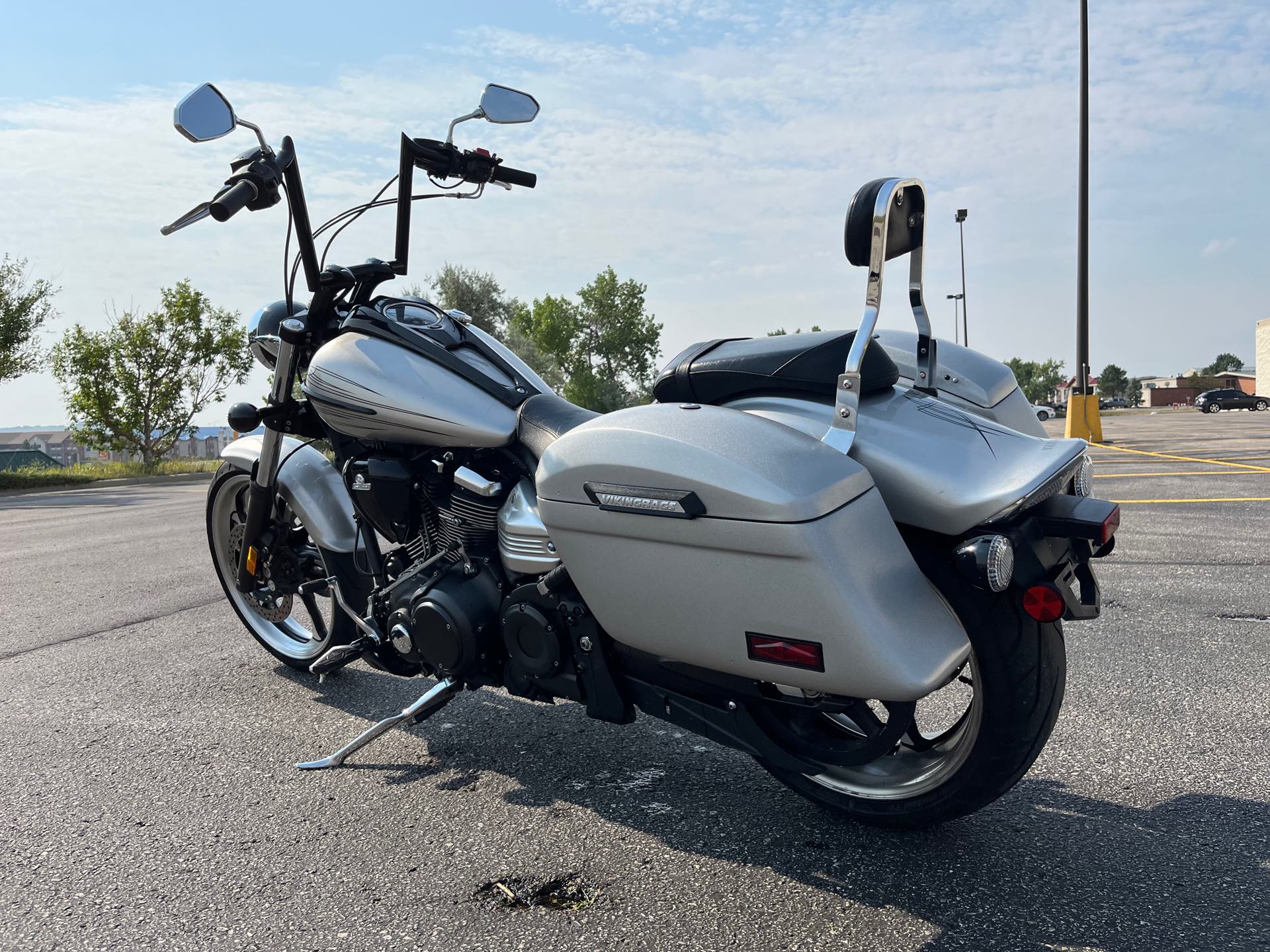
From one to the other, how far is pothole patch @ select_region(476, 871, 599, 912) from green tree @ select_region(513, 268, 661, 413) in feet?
207

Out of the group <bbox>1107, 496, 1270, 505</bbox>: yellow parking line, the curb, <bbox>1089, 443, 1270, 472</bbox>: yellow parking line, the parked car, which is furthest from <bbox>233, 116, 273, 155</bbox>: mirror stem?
the parked car

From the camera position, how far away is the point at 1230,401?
165 ft

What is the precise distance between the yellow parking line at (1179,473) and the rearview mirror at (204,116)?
9160 millimetres

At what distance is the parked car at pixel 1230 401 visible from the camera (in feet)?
165

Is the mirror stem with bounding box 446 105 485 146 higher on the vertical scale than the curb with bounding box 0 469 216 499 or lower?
higher

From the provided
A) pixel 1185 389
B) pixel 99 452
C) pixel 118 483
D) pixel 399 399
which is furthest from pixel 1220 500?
pixel 1185 389

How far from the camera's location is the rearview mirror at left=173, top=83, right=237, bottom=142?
285 cm

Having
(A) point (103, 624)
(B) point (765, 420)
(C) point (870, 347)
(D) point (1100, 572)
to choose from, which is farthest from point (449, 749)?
(D) point (1100, 572)

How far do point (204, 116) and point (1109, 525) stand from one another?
2.71 m

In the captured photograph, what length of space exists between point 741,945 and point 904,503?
93cm

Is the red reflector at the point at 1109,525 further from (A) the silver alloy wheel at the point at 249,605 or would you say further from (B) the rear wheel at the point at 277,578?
(A) the silver alloy wheel at the point at 249,605

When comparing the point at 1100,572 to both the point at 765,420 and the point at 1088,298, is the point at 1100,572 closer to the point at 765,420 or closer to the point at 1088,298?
the point at 765,420

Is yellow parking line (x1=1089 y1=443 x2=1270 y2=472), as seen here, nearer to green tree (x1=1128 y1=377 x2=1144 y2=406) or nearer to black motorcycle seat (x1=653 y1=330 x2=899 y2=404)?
black motorcycle seat (x1=653 y1=330 x2=899 y2=404)

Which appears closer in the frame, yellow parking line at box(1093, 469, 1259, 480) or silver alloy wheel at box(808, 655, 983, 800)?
silver alloy wheel at box(808, 655, 983, 800)
